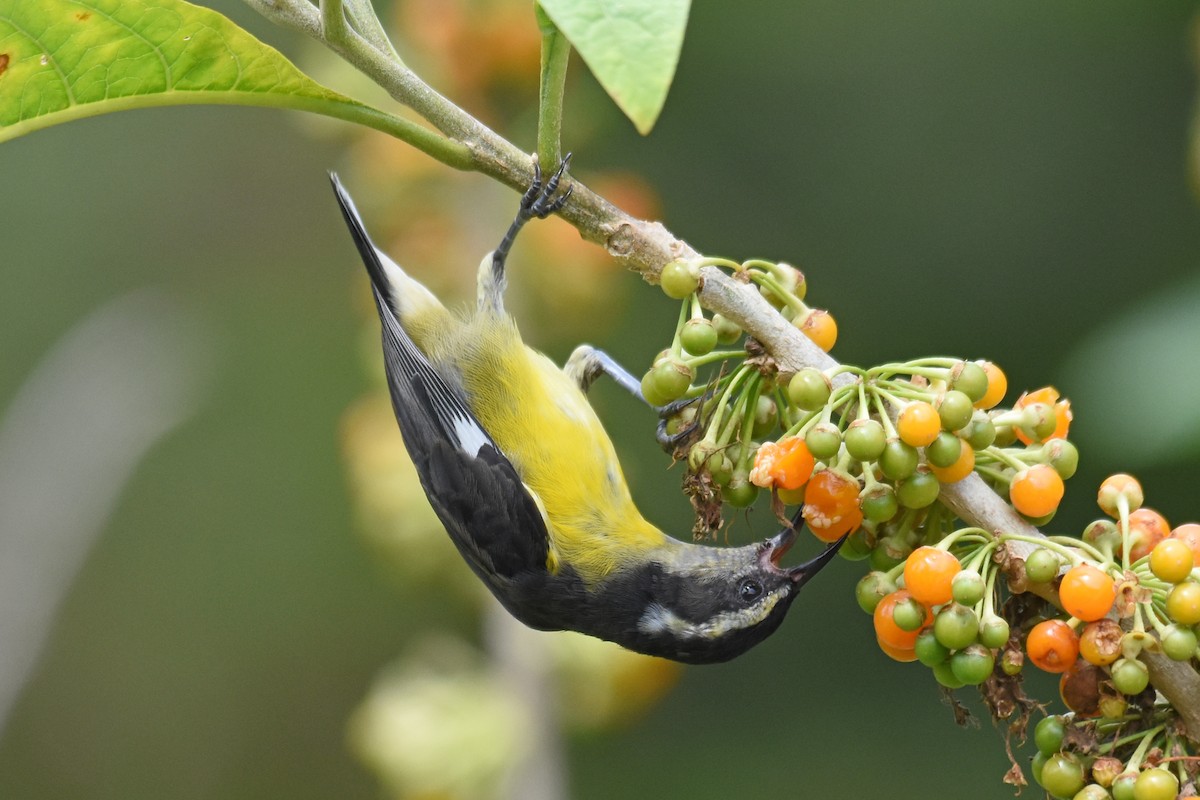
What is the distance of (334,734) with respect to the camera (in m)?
6.57

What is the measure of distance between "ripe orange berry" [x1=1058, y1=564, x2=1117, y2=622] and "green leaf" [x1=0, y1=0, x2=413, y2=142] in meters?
0.97

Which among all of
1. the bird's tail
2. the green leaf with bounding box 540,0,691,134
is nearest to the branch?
the green leaf with bounding box 540,0,691,134

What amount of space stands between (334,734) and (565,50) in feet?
18.7

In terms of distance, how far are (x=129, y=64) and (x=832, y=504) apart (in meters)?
1.03

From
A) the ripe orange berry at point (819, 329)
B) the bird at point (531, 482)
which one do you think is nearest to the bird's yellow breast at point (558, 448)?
the bird at point (531, 482)

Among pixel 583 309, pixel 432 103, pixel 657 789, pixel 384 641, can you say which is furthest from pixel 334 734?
pixel 432 103

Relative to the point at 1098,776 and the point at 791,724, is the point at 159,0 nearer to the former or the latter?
the point at 1098,776

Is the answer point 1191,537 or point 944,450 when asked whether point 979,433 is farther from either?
point 1191,537

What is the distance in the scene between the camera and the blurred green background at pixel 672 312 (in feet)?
14.4

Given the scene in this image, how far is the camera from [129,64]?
4.97 feet

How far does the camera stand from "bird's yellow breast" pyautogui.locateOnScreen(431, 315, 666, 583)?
3297mm

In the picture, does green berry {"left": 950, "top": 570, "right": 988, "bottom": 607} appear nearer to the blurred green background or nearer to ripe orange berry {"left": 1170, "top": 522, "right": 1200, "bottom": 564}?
ripe orange berry {"left": 1170, "top": 522, "right": 1200, "bottom": 564}

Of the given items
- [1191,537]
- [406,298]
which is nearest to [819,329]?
[1191,537]

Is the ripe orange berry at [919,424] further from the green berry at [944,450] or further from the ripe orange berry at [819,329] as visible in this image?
the ripe orange berry at [819,329]
